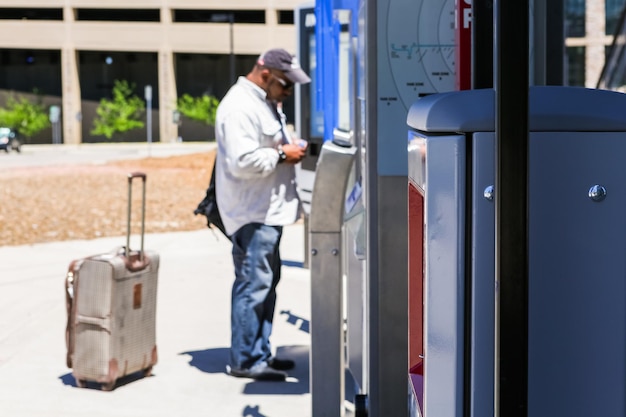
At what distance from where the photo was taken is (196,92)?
251ft

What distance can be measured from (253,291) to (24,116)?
68634mm

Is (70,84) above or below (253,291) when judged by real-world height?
above

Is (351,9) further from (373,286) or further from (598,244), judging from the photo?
(598,244)

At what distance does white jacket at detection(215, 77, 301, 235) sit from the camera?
5742mm

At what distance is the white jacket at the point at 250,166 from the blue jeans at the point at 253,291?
0.24 ft

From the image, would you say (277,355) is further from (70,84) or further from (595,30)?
(70,84)

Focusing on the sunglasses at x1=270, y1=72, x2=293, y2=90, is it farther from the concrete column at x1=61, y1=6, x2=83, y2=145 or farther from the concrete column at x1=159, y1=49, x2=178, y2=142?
the concrete column at x1=61, y1=6, x2=83, y2=145

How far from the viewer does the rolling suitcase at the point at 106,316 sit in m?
5.62

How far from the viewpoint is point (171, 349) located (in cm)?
678

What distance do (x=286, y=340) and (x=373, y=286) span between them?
3.51 meters

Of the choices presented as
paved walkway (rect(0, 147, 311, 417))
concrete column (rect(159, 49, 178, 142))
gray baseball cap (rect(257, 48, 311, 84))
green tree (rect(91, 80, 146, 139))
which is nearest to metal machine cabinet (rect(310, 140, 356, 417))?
paved walkway (rect(0, 147, 311, 417))

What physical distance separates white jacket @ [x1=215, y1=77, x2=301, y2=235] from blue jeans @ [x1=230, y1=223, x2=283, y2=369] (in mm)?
74

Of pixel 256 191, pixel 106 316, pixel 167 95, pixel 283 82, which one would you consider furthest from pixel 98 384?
pixel 167 95

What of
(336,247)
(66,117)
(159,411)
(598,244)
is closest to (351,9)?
(336,247)
